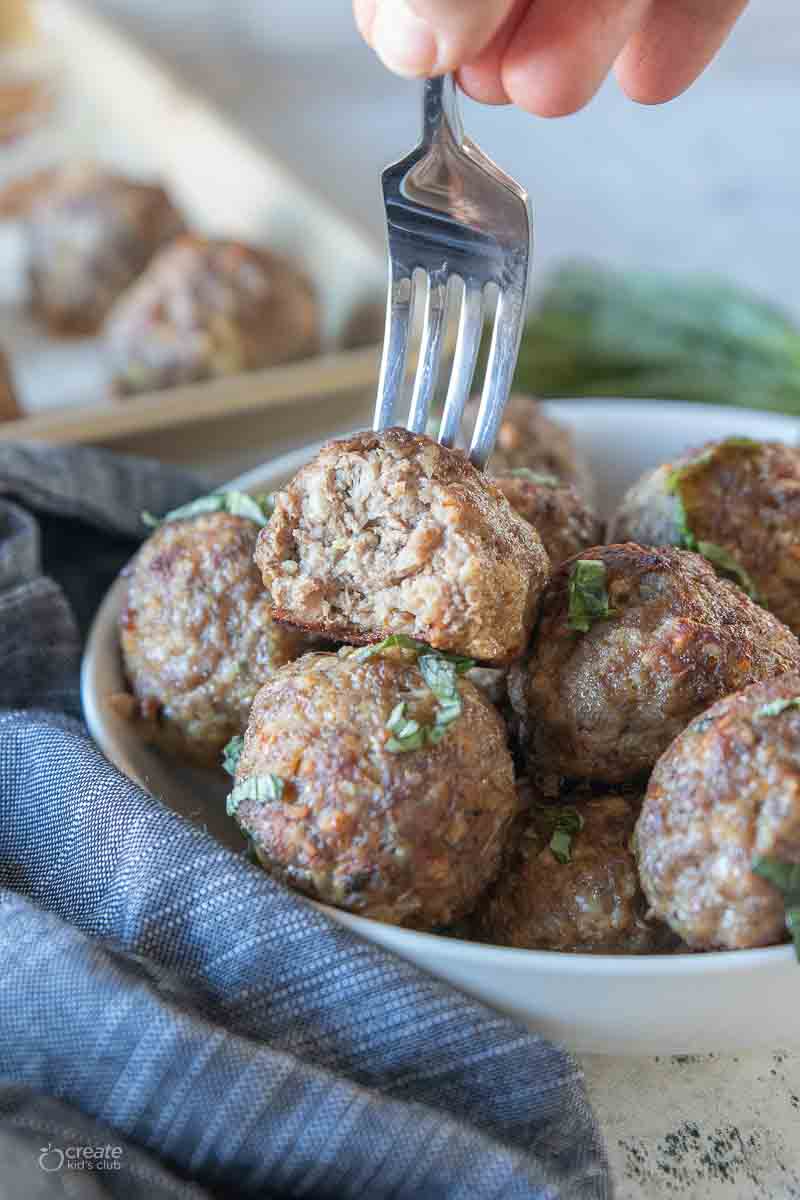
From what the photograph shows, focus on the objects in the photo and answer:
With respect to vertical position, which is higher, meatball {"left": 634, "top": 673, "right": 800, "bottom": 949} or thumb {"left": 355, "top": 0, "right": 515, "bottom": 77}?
thumb {"left": 355, "top": 0, "right": 515, "bottom": 77}

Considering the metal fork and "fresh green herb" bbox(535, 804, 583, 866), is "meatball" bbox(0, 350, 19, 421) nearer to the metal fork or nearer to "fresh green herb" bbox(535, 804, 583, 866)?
the metal fork

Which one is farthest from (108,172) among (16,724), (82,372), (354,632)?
(354,632)

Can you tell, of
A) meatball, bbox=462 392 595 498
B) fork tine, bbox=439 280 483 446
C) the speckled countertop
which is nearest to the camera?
fork tine, bbox=439 280 483 446

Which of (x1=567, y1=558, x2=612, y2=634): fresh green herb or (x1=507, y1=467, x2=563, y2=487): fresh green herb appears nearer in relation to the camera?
(x1=567, y1=558, x2=612, y2=634): fresh green herb

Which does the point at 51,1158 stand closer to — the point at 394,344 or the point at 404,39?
the point at 394,344

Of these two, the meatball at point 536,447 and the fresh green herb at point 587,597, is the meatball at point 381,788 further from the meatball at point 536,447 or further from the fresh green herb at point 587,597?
the meatball at point 536,447

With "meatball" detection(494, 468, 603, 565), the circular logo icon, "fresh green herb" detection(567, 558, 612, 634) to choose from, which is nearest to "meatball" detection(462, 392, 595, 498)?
"meatball" detection(494, 468, 603, 565)

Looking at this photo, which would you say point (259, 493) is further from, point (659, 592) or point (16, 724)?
point (659, 592)
